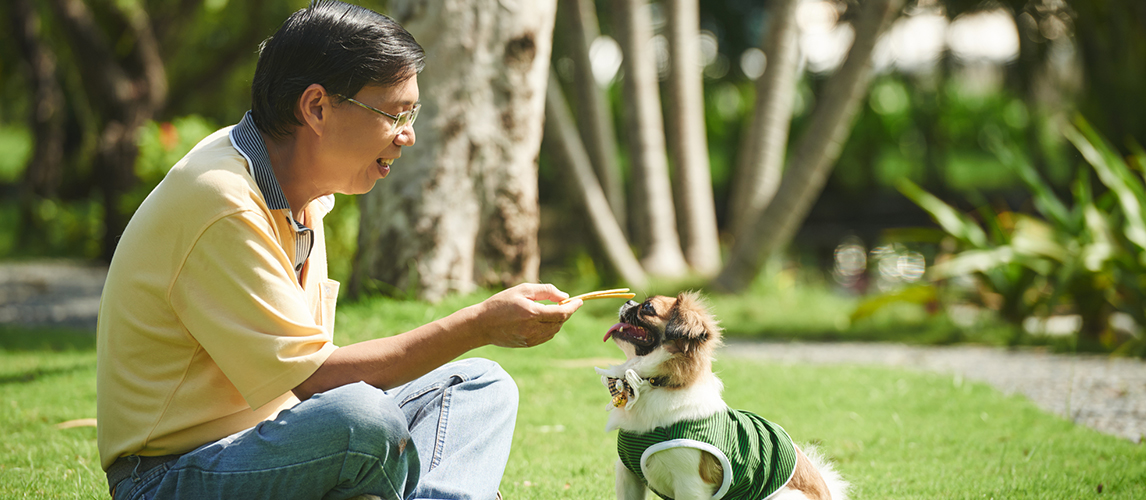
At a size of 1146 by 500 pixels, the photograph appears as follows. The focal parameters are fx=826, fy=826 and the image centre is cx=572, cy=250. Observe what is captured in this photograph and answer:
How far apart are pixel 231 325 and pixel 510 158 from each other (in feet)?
12.8

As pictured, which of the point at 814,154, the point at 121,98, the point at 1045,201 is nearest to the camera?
the point at 1045,201

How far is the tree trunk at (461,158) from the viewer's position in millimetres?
5285

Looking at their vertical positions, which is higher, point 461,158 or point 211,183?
point 211,183

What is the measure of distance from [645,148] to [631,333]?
646 centimetres

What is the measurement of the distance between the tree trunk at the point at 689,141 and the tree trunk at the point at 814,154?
3.51 ft

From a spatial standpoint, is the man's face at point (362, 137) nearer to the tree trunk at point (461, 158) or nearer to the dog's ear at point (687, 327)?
the dog's ear at point (687, 327)

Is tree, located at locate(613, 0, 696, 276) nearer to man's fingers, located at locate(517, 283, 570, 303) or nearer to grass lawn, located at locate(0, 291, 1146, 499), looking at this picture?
grass lawn, located at locate(0, 291, 1146, 499)

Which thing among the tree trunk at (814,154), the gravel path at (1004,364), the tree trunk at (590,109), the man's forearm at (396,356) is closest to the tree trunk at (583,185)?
the tree trunk at (814,154)

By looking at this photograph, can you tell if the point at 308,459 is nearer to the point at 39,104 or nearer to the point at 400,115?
the point at 400,115

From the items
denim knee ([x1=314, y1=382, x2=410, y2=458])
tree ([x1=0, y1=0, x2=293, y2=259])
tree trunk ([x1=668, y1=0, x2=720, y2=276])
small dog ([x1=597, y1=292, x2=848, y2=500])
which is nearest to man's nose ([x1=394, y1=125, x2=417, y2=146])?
denim knee ([x1=314, y1=382, x2=410, y2=458])

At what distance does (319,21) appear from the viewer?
76.0 inches

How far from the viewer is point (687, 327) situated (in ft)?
7.22

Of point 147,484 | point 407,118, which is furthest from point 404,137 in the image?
point 147,484

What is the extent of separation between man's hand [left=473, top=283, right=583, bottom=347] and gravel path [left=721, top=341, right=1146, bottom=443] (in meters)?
3.14
